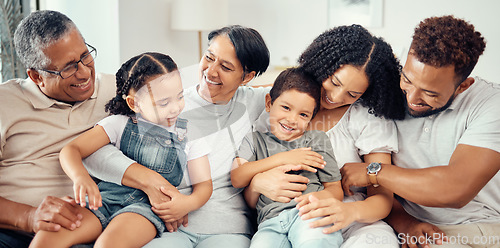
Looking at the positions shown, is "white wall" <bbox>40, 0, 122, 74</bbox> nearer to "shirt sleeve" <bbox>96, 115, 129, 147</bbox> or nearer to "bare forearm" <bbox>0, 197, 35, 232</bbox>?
"shirt sleeve" <bbox>96, 115, 129, 147</bbox>

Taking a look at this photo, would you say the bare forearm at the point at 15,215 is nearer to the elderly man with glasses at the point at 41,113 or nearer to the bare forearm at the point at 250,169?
the elderly man with glasses at the point at 41,113

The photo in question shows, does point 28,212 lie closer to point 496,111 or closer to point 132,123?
point 132,123

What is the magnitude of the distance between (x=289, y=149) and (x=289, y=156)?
10cm

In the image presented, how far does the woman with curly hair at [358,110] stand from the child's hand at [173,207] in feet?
0.78

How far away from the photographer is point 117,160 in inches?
56.2

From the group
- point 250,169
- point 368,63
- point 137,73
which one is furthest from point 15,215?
point 368,63

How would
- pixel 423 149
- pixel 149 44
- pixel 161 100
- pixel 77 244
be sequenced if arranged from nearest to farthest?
1. pixel 77 244
2. pixel 161 100
3. pixel 423 149
4. pixel 149 44

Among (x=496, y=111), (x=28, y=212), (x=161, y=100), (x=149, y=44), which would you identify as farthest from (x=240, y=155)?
(x=149, y=44)

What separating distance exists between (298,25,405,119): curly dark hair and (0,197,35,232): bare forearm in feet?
3.42

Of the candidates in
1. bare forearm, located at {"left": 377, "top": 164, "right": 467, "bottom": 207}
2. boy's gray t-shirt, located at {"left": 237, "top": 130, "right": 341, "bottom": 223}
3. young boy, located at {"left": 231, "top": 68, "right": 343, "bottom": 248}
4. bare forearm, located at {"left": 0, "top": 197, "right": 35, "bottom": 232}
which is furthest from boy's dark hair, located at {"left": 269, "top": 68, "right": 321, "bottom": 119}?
bare forearm, located at {"left": 0, "top": 197, "right": 35, "bottom": 232}

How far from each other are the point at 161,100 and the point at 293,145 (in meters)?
0.48

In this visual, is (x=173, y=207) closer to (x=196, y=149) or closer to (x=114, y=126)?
(x=196, y=149)

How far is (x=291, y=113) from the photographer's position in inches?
60.4

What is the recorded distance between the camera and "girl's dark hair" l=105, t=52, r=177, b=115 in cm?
145
